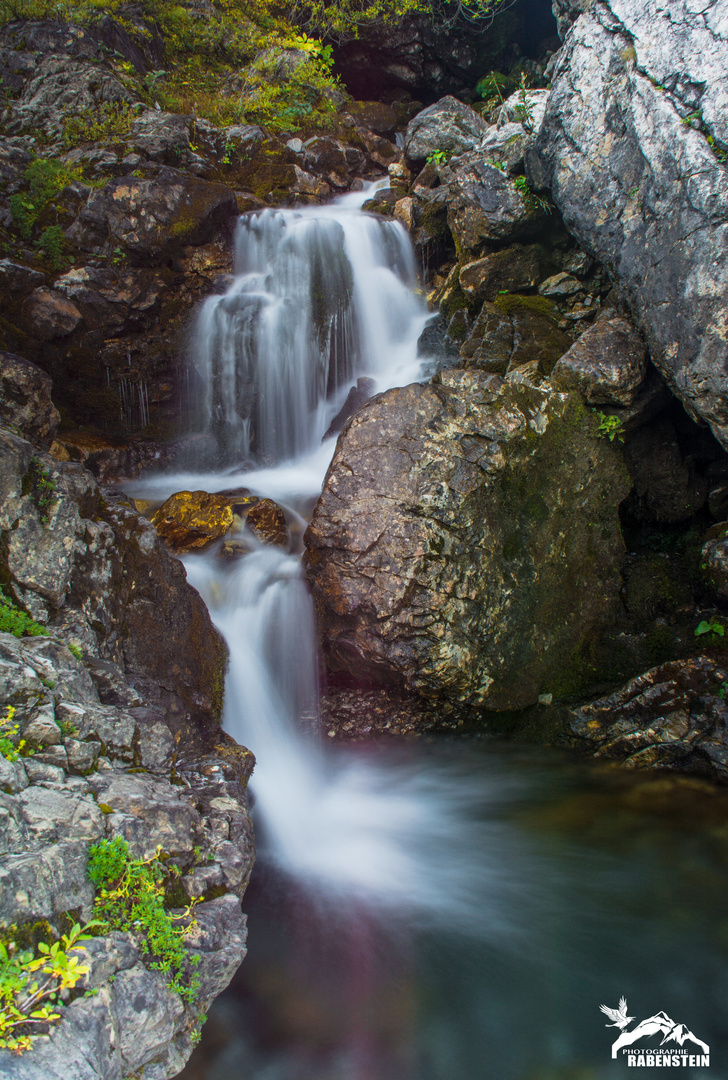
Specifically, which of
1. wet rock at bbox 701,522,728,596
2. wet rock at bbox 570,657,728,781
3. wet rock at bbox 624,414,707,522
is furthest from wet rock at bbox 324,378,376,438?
wet rock at bbox 570,657,728,781

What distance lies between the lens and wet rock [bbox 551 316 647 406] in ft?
19.7

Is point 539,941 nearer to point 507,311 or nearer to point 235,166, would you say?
point 507,311

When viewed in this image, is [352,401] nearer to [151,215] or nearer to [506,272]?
[506,272]

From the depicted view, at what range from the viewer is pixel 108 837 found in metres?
2.66

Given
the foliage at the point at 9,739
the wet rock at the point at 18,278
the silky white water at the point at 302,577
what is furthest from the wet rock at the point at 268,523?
the wet rock at the point at 18,278

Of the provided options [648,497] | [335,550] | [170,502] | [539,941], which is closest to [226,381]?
[170,502]

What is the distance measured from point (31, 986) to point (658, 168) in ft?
23.4

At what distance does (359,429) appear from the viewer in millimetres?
5770

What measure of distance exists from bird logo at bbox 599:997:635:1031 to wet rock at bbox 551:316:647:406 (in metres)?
5.01

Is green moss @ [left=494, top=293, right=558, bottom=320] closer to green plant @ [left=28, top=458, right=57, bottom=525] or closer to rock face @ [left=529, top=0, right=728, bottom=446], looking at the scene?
rock face @ [left=529, top=0, right=728, bottom=446]

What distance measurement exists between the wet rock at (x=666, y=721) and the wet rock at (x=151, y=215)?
29.8 feet

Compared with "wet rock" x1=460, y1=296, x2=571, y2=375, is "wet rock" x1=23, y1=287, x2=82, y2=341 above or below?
above

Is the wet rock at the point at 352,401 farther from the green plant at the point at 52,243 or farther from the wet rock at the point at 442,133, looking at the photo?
the wet rock at the point at 442,133

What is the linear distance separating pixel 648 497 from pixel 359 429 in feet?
11.0
